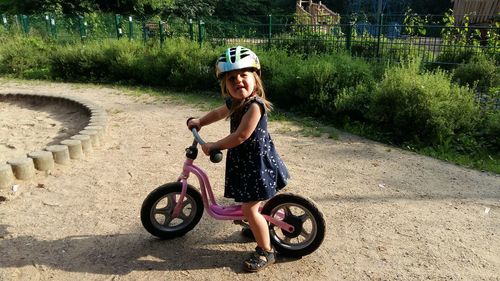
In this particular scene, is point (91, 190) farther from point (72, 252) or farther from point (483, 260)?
point (483, 260)

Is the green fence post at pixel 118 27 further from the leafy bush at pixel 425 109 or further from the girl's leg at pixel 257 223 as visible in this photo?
the girl's leg at pixel 257 223

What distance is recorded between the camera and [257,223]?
279cm

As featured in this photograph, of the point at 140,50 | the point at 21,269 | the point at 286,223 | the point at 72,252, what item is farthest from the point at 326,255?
the point at 140,50

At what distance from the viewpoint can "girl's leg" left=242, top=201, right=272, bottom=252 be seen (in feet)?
9.07

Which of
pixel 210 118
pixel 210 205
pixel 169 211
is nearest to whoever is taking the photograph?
pixel 210 118

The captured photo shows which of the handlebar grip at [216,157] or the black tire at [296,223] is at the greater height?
the handlebar grip at [216,157]

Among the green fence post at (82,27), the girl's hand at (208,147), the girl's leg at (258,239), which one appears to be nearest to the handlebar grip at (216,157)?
the girl's hand at (208,147)

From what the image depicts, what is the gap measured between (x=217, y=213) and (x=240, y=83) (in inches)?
39.0

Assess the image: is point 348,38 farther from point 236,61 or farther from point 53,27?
point 53,27

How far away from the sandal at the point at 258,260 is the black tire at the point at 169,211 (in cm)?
59

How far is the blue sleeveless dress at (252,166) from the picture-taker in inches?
104

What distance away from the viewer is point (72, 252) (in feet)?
10.1

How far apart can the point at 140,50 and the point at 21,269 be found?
28.2ft

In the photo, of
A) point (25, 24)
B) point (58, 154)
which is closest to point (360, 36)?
point (58, 154)
